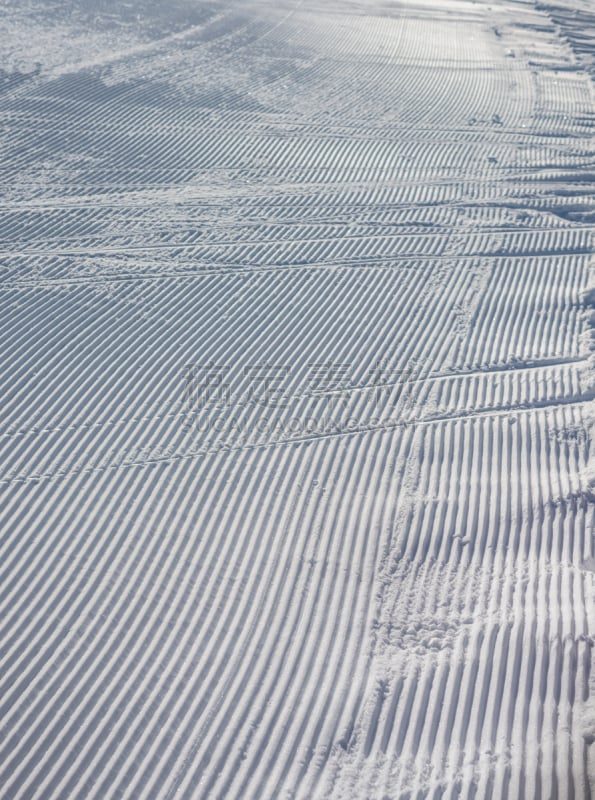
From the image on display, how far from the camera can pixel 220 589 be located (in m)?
6.30

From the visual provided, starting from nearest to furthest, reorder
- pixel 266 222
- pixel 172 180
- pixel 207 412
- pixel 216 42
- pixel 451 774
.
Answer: pixel 451 774
pixel 207 412
pixel 266 222
pixel 172 180
pixel 216 42

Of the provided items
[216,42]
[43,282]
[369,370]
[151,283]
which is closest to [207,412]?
[369,370]

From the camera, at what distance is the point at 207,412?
801 centimetres

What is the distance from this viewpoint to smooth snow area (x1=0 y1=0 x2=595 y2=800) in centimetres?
535

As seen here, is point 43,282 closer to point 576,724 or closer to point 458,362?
point 458,362

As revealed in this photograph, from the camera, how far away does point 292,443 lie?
7.73 meters

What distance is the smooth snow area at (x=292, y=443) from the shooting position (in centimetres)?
535

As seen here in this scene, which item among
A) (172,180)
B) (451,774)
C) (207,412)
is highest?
(172,180)

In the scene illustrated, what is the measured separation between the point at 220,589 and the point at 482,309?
5698mm

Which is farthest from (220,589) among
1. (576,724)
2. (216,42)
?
(216,42)

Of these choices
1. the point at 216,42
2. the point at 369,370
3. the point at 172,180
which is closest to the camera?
the point at 369,370

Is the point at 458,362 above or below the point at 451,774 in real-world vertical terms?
above

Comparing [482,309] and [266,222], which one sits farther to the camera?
[266,222]

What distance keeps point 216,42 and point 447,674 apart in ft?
54.0
